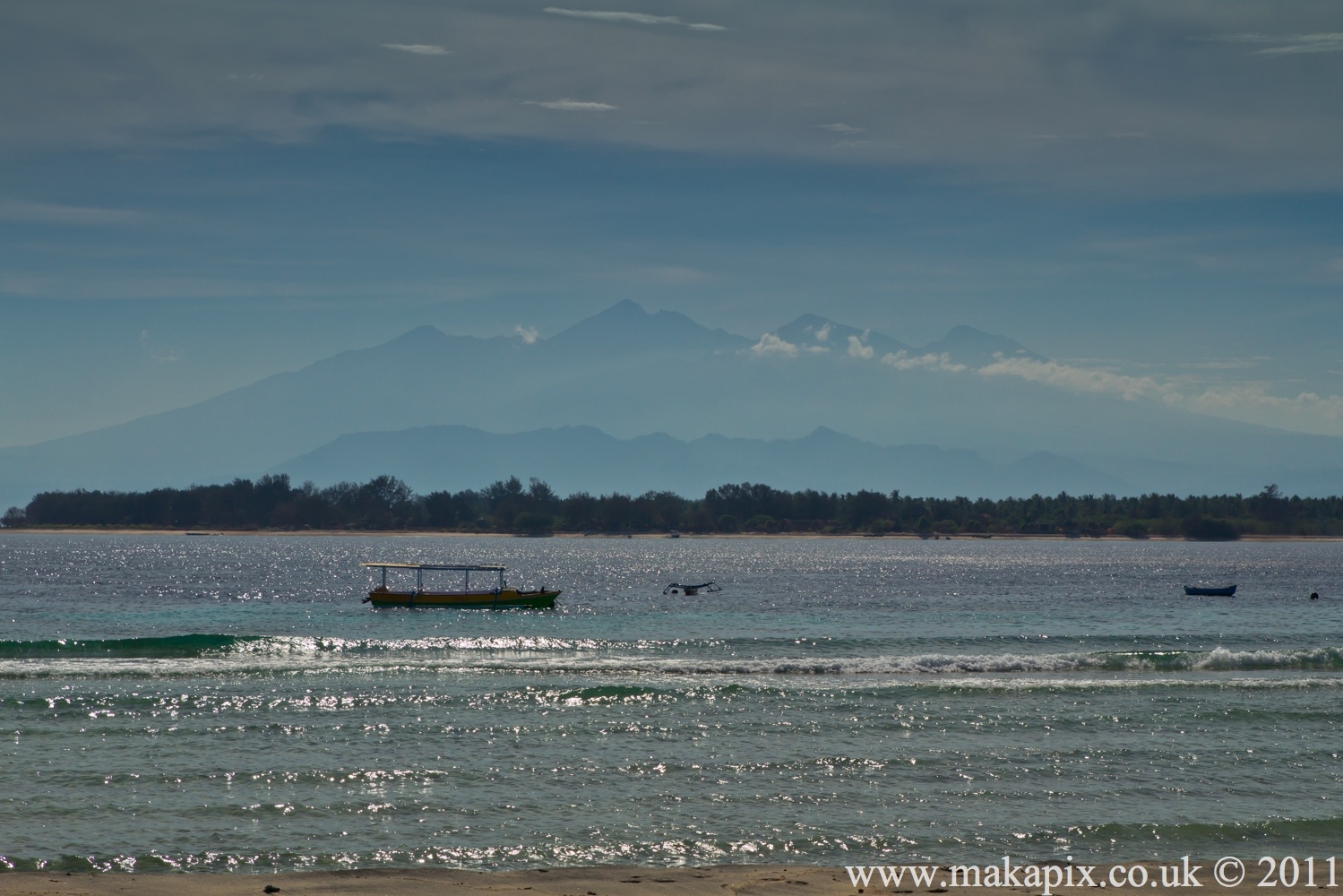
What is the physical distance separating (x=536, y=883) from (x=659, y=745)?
11114mm

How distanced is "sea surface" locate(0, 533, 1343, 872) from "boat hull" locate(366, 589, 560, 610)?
15.4 metres

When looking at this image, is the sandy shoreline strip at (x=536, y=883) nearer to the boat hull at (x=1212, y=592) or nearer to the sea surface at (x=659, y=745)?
the sea surface at (x=659, y=745)

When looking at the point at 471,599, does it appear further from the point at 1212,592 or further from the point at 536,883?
the point at 536,883

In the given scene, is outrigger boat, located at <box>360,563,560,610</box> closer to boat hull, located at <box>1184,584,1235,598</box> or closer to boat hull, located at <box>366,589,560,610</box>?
boat hull, located at <box>366,589,560,610</box>

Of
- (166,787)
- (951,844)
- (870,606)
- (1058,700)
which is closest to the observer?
(951,844)

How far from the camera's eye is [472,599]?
267ft

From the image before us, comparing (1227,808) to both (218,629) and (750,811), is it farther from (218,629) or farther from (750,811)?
(218,629)

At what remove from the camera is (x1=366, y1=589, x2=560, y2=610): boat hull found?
8150 centimetres

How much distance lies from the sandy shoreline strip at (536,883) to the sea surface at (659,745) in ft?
2.74

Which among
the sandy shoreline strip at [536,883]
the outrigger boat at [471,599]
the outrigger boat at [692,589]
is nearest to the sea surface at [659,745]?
the sandy shoreline strip at [536,883]

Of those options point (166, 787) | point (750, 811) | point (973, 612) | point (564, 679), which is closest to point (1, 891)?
point (166, 787)

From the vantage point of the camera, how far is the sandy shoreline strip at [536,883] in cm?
1747

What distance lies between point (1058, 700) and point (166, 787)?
2621 centimetres

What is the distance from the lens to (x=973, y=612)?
76062 mm
